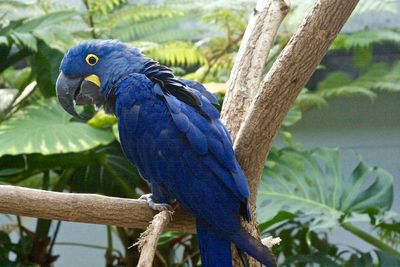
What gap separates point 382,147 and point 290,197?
1.10 meters

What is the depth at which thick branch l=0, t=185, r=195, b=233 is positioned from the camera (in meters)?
1.14

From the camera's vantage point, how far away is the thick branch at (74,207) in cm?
114

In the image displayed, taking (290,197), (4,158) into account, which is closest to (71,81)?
(4,158)

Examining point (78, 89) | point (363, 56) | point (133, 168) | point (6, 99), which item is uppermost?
point (78, 89)

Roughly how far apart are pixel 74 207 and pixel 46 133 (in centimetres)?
97

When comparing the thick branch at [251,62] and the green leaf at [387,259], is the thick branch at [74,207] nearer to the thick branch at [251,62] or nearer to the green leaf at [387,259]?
the thick branch at [251,62]

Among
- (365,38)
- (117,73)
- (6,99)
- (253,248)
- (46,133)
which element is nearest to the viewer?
(253,248)

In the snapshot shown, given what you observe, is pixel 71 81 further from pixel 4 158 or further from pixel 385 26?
pixel 385 26

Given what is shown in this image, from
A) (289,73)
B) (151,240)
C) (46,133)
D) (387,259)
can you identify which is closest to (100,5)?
(46,133)

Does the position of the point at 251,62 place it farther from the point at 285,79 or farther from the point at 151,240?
the point at 151,240

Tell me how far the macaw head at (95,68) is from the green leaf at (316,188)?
3.51ft

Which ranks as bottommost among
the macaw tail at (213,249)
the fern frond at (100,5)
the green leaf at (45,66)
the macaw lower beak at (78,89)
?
the green leaf at (45,66)

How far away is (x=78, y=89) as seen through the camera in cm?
135

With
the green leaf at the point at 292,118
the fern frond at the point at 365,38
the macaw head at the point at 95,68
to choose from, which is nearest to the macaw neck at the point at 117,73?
the macaw head at the point at 95,68
